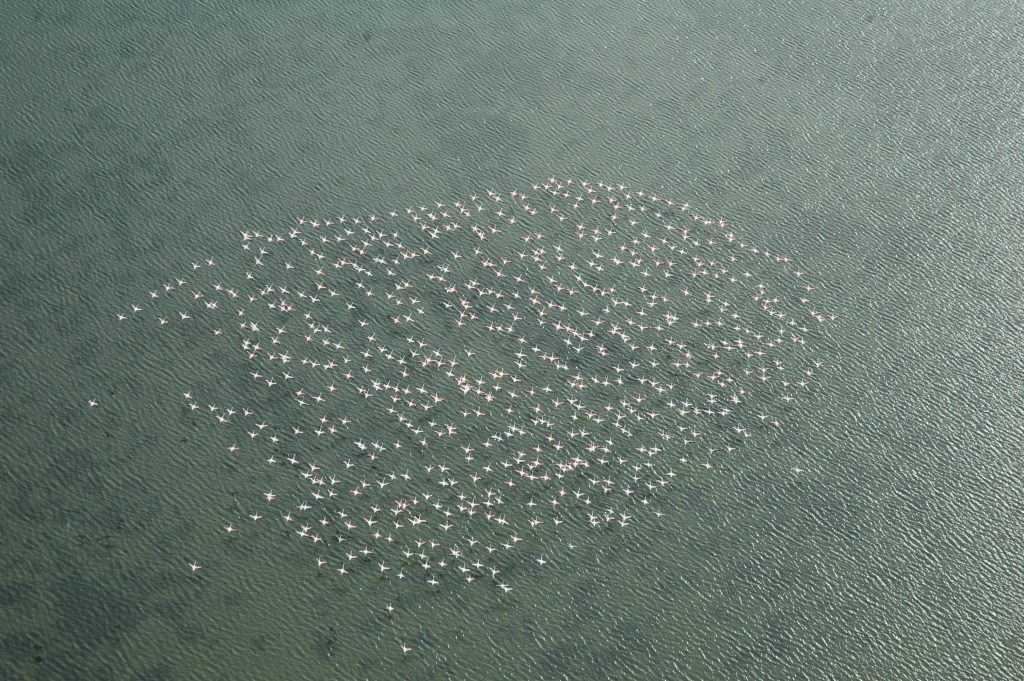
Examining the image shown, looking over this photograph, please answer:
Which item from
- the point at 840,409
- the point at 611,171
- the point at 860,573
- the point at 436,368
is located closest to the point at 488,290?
the point at 436,368

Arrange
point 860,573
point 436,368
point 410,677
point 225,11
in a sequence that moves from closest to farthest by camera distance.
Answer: point 410,677 < point 860,573 < point 436,368 < point 225,11

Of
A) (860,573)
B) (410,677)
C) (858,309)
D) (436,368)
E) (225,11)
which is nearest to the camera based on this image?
(410,677)

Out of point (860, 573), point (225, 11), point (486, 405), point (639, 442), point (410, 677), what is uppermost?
point (225, 11)

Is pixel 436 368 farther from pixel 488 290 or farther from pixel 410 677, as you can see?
pixel 410 677

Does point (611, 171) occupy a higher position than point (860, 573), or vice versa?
point (611, 171)

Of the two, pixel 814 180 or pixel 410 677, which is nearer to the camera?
pixel 410 677

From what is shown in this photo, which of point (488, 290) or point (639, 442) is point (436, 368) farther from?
point (639, 442)
